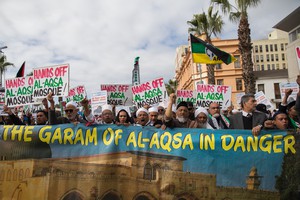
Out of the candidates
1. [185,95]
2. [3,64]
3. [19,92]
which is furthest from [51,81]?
[3,64]

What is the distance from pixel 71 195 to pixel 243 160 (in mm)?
2316

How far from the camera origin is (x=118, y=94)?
11219 millimetres

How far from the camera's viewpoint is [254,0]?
16312 mm

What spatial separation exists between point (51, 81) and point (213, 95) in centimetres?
525

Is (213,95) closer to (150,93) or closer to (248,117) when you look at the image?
(150,93)

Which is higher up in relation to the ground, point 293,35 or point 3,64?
point 3,64

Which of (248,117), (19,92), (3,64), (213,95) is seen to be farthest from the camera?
(3,64)

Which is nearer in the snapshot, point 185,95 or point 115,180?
point 115,180

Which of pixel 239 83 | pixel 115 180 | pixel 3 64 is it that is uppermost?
pixel 3 64

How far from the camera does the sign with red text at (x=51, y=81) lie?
21.4 ft

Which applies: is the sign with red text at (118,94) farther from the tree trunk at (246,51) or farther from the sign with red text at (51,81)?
the tree trunk at (246,51)

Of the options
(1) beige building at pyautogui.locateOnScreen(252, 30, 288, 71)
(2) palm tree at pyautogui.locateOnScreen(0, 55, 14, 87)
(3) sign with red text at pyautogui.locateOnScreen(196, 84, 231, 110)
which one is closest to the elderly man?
(3) sign with red text at pyautogui.locateOnScreen(196, 84, 231, 110)

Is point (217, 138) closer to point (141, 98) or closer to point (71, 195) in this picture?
point (71, 195)

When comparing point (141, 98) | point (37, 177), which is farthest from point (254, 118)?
point (141, 98)
